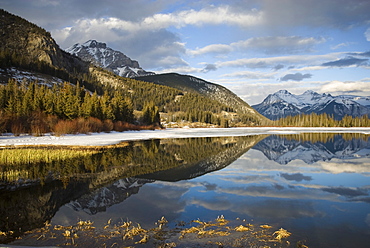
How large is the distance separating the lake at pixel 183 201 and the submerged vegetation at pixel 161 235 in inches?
1.2

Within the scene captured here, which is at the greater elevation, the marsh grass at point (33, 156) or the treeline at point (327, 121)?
the treeline at point (327, 121)

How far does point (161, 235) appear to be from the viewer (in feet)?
22.9

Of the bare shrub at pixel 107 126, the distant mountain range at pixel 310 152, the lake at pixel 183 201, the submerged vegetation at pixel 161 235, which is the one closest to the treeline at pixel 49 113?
the bare shrub at pixel 107 126

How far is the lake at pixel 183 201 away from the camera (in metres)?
7.02

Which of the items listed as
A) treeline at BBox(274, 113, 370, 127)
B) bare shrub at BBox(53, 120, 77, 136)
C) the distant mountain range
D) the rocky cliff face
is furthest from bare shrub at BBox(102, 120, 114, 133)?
treeline at BBox(274, 113, 370, 127)

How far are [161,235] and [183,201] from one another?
3.54 meters

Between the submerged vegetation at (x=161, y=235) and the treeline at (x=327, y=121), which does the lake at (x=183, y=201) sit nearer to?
the submerged vegetation at (x=161, y=235)

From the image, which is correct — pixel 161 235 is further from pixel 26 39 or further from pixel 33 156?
pixel 26 39

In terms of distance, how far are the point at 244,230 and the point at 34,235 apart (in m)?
5.62

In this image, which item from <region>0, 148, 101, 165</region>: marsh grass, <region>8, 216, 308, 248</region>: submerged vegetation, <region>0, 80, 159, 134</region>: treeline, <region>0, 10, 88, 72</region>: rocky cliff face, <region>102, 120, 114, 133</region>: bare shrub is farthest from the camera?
<region>0, 10, 88, 72</region>: rocky cliff face

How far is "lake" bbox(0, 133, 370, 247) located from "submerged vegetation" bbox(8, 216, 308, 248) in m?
0.03

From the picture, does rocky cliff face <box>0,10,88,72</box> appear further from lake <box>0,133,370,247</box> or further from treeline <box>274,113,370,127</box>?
lake <box>0,133,370,247</box>

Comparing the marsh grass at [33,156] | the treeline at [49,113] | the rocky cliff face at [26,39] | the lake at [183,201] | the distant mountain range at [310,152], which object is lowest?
the lake at [183,201]

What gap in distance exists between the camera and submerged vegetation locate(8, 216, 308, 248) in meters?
6.44
